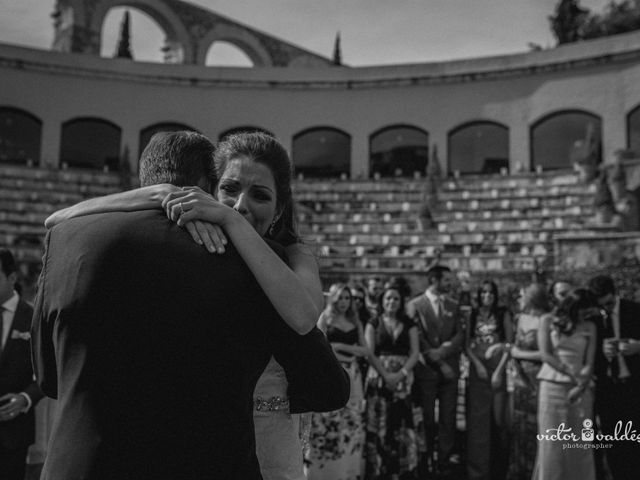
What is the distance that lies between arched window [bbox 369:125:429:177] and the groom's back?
21858mm

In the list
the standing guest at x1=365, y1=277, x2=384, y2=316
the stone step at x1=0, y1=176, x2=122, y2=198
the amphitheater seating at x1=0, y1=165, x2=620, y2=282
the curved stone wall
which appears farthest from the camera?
the curved stone wall

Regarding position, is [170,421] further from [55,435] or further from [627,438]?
[627,438]

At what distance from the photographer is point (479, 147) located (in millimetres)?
22750

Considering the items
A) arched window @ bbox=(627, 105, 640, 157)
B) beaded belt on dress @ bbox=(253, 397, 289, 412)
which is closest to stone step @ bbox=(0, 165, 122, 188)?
arched window @ bbox=(627, 105, 640, 157)

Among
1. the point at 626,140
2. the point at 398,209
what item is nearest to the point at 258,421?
the point at 398,209

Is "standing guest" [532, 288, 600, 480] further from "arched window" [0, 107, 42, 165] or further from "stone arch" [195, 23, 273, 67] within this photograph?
"stone arch" [195, 23, 273, 67]

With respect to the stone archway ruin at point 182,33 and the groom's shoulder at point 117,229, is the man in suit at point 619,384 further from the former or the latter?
the stone archway ruin at point 182,33

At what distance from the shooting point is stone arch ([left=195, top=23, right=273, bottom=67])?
28.0 metres

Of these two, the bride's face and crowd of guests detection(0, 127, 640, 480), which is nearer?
crowd of guests detection(0, 127, 640, 480)

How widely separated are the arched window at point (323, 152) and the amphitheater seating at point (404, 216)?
142 cm

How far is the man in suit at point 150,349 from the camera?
5.02 ft

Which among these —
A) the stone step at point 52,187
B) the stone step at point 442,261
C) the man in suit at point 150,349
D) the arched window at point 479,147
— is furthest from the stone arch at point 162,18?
the man in suit at point 150,349

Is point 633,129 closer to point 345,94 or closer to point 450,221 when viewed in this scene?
point 450,221

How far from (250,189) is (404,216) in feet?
57.8
